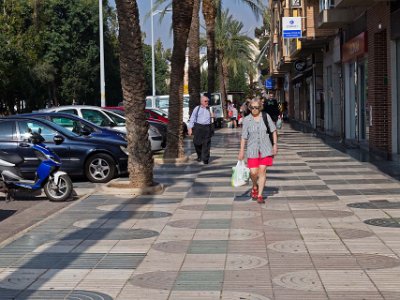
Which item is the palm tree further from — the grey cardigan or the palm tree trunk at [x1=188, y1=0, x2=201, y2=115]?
the grey cardigan

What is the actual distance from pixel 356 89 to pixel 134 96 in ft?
40.3

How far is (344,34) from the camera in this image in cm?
2602

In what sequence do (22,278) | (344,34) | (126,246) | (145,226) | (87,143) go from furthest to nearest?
(344,34), (87,143), (145,226), (126,246), (22,278)

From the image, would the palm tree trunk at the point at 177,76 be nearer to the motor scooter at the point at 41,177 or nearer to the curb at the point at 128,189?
the curb at the point at 128,189

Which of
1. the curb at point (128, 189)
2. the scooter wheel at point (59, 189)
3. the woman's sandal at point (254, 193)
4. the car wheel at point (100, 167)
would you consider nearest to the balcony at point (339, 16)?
the car wheel at point (100, 167)

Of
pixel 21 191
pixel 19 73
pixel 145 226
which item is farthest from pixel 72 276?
pixel 19 73

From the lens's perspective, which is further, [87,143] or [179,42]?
[179,42]

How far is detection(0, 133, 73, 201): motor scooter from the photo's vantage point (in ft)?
39.6

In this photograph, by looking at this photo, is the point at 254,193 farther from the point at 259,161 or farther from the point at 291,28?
the point at 291,28

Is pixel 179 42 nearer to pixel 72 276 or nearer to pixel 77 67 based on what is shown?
pixel 72 276

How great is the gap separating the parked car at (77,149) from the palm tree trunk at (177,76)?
163 inches

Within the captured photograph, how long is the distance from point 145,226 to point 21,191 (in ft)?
13.9

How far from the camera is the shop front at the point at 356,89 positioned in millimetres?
21886

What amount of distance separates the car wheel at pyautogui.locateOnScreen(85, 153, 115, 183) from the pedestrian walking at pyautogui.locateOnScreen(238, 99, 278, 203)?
14.3 feet
